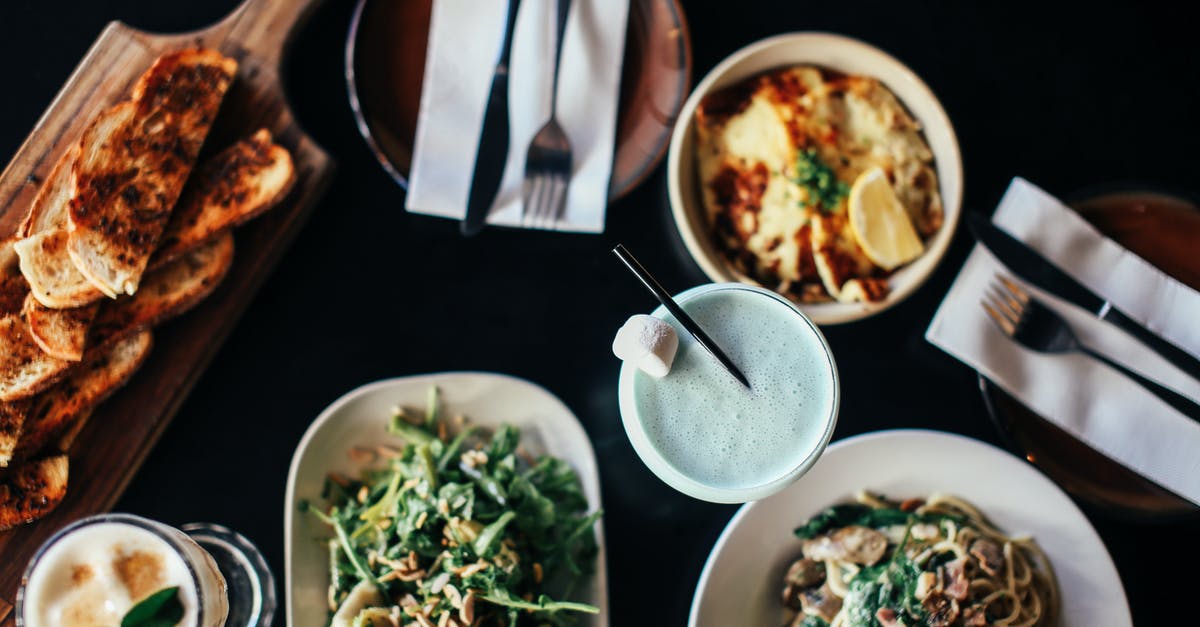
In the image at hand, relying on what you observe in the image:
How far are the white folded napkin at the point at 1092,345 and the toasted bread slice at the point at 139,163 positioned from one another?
1678 millimetres

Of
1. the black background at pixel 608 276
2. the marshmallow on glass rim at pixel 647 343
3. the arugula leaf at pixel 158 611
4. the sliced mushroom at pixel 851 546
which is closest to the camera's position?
the marshmallow on glass rim at pixel 647 343

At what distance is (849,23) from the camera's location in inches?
80.7

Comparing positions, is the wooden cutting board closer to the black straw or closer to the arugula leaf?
the arugula leaf

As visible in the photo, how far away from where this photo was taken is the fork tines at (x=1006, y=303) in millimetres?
1888

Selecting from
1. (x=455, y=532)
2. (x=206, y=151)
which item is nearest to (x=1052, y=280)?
(x=455, y=532)

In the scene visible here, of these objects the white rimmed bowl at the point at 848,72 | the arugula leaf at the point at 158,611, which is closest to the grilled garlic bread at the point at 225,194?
the arugula leaf at the point at 158,611

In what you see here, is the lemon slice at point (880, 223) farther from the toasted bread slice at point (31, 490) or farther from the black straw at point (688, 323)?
the toasted bread slice at point (31, 490)

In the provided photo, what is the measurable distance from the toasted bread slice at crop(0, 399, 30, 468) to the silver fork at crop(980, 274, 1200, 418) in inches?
81.6

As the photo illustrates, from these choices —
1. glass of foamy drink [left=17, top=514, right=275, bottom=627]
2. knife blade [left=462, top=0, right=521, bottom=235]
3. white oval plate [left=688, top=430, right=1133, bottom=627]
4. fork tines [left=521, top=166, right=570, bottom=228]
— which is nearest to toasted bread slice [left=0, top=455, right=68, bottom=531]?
glass of foamy drink [left=17, top=514, right=275, bottom=627]

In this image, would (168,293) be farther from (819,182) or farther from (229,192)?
(819,182)

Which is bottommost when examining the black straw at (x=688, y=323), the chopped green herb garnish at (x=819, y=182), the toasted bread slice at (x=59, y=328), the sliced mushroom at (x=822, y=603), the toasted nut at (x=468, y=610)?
the toasted nut at (x=468, y=610)

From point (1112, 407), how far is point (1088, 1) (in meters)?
1.01

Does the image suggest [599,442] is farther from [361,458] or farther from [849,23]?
[849,23]

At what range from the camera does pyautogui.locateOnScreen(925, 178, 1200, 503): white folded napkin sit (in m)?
1.86
